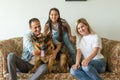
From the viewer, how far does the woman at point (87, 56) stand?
303 centimetres

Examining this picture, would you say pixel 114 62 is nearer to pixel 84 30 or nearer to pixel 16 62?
pixel 84 30

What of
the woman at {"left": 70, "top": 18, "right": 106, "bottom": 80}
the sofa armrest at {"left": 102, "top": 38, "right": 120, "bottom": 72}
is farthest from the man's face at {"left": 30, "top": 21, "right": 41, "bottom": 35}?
the sofa armrest at {"left": 102, "top": 38, "right": 120, "bottom": 72}

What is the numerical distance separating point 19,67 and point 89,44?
1.02 meters

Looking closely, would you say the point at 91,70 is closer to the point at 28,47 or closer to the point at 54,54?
the point at 54,54

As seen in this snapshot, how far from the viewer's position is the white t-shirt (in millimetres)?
3227

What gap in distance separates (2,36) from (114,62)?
6.23 feet

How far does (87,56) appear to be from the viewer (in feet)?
10.7

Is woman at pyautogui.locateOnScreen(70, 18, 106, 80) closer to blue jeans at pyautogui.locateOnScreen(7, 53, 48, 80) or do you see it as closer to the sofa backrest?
the sofa backrest

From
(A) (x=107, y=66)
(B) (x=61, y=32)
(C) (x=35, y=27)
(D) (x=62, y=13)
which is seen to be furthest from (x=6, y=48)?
(A) (x=107, y=66)

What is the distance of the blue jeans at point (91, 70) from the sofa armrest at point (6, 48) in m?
0.94

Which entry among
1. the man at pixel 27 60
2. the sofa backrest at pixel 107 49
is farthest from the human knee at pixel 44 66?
the sofa backrest at pixel 107 49

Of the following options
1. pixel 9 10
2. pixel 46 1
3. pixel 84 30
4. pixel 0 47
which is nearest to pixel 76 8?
pixel 46 1

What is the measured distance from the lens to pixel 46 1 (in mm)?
3912

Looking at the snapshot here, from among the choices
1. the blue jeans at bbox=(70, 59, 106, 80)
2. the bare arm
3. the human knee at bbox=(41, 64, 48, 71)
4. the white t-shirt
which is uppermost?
the white t-shirt
